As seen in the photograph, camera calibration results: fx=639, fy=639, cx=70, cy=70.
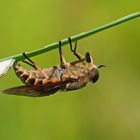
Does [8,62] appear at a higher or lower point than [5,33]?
lower

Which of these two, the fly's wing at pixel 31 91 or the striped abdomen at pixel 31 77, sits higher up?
the striped abdomen at pixel 31 77

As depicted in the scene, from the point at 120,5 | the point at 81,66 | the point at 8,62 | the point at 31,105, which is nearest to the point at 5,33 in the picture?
the point at 31,105

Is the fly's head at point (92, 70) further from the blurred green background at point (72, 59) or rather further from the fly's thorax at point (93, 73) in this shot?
the blurred green background at point (72, 59)

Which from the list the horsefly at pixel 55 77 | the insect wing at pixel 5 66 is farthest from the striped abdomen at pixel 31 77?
the insect wing at pixel 5 66

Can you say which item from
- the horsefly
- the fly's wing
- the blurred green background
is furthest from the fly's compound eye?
the blurred green background

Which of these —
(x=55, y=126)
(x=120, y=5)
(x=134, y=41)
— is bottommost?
(x=55, y=126)

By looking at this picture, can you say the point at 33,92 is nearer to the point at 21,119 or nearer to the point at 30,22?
the point at 21,119

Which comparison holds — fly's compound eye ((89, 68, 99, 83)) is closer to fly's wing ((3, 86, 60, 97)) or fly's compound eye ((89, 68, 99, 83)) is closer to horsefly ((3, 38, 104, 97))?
horsefly ((3, 38, 104, 97))
